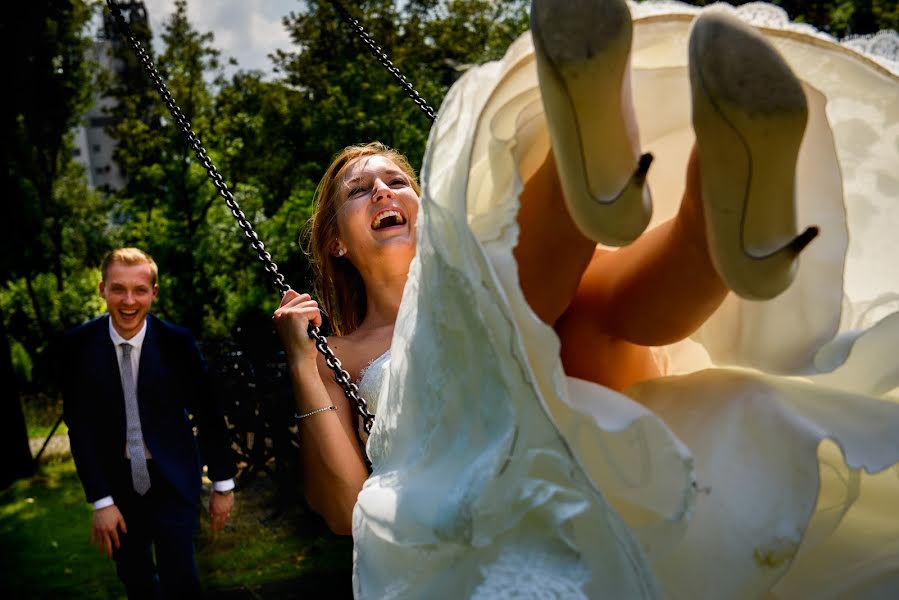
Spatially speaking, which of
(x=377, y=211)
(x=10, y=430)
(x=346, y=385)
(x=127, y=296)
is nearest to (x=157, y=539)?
(x=127, y=296)

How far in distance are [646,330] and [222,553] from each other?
3.43m

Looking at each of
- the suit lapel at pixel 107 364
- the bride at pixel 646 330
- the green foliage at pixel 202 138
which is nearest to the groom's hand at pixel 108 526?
the suit lapel at pixel 107 364

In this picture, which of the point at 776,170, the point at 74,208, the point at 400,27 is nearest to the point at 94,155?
the point at 74,208

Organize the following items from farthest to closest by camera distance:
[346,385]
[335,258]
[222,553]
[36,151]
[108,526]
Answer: [36,151] → [222,553] → [108,526] → [335,258] → [346,385]

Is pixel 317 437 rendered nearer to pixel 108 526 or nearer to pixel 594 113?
pixel 594 113

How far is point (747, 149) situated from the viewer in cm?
81

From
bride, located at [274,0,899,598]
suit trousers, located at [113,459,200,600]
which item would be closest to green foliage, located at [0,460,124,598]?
suit trousers, located at [113,459,200,600]

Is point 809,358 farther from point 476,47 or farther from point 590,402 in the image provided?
point 476,47

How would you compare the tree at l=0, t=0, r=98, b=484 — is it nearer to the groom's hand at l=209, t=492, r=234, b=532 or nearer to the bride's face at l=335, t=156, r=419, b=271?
the groom's hand at l=209, t=492, r=234, b=532

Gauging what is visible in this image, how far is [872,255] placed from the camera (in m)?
1.14

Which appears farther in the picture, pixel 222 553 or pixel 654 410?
pixel 222 553

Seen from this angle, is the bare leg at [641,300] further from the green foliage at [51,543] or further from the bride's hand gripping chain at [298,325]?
the green foliage at [51,543]

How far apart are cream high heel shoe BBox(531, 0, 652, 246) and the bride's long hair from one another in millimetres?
1137

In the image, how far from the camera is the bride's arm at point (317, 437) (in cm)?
160
